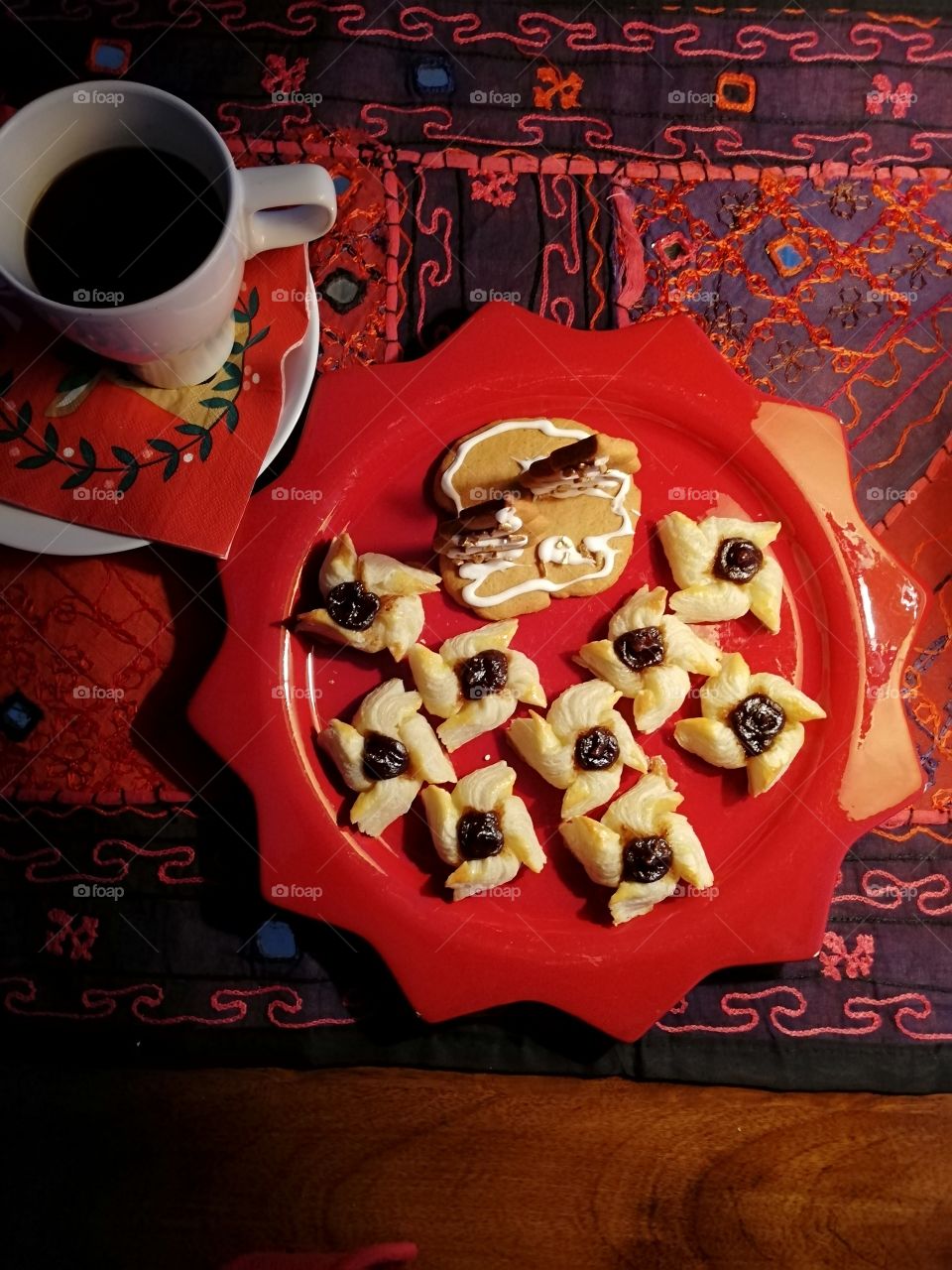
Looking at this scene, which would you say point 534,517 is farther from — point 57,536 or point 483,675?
point 57,536

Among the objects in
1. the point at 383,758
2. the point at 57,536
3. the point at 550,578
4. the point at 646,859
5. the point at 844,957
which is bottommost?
the point at 844,957

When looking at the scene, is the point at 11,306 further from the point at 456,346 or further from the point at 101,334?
the point at 456,346

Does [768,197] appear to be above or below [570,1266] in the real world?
above

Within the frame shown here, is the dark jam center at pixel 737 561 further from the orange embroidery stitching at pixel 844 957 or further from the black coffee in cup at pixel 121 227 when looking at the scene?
the black coffee in cup at pixel 121 227

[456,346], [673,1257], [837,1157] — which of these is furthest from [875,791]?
[456,346]

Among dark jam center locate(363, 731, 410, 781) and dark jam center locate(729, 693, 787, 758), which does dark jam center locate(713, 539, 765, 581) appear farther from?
dark jam center locate(363, 731, 410, 781)

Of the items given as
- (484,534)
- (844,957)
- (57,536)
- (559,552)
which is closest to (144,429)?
(57,536)
